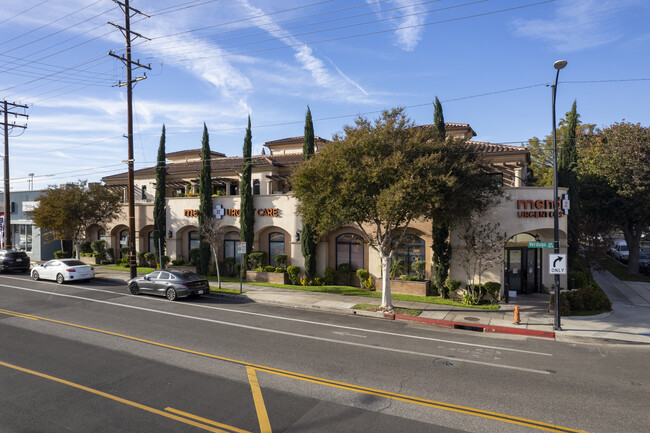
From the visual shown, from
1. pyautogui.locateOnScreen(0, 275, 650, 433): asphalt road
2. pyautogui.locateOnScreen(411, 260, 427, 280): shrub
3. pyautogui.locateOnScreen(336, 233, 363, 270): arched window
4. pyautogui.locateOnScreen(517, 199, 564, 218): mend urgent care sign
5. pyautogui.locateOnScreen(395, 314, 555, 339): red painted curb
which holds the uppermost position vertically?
pyautogui.locateOnScreen(517, 199, 564, 218): mend urgent care sign

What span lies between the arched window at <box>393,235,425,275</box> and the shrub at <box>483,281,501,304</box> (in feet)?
13.3

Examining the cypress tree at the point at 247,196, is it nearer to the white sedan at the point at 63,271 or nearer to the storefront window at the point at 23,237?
the white sedan at the point at 63,271

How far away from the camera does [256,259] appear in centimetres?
2578

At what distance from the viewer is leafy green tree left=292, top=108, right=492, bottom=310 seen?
1515 centimetres

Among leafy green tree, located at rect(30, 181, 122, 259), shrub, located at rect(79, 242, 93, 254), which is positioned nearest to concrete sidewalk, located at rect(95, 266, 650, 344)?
leafy green tree, located at rect(30, 181, 122, 259)

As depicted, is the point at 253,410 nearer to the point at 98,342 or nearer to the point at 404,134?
the point at 98,342

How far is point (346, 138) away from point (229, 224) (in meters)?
13.5

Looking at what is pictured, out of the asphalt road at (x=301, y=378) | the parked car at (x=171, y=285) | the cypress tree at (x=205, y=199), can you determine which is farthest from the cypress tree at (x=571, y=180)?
the cypress tree at (x=205, y=199)

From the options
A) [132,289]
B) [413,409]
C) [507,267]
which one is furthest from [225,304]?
[507,267]

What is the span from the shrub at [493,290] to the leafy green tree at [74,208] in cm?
2800

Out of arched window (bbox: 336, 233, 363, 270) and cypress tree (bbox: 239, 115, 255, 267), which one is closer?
arched window (bbox: 336, 233, 363, 270)

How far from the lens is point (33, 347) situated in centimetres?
1152

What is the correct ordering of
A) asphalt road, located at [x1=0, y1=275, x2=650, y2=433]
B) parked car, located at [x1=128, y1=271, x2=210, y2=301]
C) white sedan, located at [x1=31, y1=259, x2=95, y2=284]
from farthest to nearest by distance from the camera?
white sedan, located at [x1=31, y1=259, x2=95, y2=284]
parked car, located at [x1=128, y1=271, x2=210, y2=301]
asphalt road, located at [x1=0, y1=275, x2=650, y2=433]

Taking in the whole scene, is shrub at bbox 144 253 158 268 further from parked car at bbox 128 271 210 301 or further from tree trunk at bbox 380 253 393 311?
tree trunk at bbox 380 253 393 311
